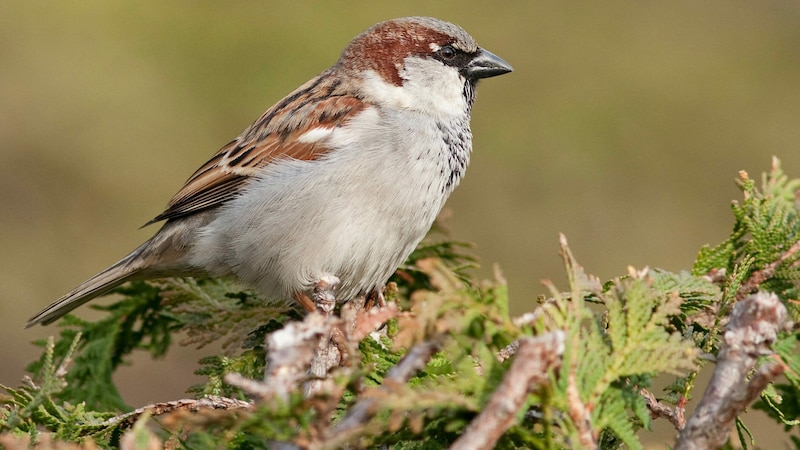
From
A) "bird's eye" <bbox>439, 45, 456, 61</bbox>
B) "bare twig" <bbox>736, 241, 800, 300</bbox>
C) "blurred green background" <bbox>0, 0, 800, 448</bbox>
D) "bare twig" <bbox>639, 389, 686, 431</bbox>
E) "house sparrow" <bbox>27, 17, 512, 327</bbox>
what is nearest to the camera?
"bare twig" <bbox>639, 389, 686, 431</bbox>

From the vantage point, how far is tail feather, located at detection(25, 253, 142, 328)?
6.25ft

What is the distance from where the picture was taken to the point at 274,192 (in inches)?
76.0

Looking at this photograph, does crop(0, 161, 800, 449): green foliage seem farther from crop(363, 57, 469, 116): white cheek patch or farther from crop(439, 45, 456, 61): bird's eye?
crop(439, 45, 456, 61): bird's eye

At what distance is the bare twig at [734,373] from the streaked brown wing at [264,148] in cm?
131

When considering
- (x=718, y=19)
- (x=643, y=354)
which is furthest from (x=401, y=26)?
(x=718, y=19)

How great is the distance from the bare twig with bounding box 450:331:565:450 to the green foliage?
1cm

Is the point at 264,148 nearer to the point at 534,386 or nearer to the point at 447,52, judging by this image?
the point at 447,52

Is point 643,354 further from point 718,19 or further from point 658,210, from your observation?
point 718,19

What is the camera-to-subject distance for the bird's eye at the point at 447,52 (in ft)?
6.97

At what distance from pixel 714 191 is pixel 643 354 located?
3129mm

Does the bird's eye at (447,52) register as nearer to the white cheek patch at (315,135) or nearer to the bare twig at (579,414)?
the white cheek patch at (315,135)

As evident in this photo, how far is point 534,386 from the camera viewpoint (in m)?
0.72

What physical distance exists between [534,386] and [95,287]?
1.45 m

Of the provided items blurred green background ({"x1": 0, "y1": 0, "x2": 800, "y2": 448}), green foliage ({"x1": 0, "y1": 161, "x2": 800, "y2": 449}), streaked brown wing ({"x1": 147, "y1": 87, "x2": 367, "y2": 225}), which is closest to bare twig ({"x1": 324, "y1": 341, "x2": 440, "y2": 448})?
green foliage ({"x1": 0, "y1": 161, "x2": 800, "y2": 449})
